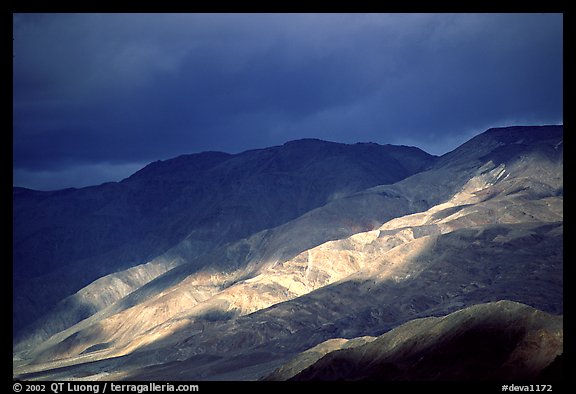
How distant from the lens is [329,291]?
137000mm

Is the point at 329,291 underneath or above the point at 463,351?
above

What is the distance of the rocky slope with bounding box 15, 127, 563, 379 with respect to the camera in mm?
120188

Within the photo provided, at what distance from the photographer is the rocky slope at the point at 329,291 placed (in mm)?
120188

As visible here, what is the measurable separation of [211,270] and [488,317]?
137246 millimetres

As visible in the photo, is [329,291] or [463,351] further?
[329,291]

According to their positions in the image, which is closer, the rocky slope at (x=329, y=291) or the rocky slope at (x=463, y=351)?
the rocky slope at (x=463, y=351)

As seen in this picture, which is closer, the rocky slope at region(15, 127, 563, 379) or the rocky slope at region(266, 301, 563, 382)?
the rocky slope at region(266, 301, 563, 382)
